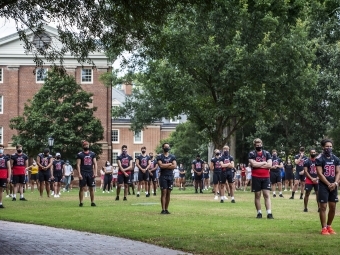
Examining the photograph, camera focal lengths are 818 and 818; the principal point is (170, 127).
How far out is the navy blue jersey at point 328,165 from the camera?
Answer: 16.7m

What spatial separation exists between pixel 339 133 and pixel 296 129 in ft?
16.1

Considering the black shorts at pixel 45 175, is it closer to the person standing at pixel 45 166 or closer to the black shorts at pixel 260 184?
the person standing at pixel 45 166

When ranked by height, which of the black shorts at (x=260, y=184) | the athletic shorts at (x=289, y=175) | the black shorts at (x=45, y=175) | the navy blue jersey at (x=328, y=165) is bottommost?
the black shorts at (x=260, y=184)

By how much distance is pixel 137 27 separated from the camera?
17203mm

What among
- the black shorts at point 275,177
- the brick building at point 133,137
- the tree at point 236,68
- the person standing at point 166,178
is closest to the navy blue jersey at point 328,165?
the person standing at point 166,178

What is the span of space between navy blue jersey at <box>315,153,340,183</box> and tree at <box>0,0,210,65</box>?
4.22 metres

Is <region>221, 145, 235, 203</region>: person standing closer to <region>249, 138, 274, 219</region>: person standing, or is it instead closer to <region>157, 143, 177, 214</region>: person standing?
<region>157, 143, 177, 214</region>: person standing

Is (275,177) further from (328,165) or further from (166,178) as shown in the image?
(328,165)

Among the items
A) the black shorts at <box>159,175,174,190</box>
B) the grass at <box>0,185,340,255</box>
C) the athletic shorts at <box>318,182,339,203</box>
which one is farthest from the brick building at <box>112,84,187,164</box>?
the athletic shorts at <box>318,182,339,203</box>

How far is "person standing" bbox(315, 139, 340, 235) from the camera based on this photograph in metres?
16.6

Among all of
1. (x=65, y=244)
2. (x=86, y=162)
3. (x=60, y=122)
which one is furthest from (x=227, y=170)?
(x=60, y=122)

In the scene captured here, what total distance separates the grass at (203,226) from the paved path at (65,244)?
53cm

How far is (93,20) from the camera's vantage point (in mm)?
17453

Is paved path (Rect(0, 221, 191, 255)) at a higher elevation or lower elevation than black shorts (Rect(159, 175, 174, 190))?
lower
